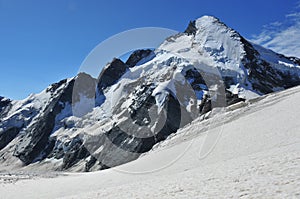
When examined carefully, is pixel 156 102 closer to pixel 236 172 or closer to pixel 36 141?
pixel 36 141

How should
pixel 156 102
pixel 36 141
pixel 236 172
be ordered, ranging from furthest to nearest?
pixel 36 141, pixel 156 102, pixel 236 172

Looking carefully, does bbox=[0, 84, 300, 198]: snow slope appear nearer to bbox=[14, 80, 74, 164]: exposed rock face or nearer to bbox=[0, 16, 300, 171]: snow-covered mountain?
bbox=[0, 16, 300, 171]: snow-covered mountain

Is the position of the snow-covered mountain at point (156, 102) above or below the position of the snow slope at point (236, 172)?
above

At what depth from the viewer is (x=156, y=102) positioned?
125 metres

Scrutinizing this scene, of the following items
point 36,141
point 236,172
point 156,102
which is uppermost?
point 36,141

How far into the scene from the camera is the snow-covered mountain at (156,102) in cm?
11450

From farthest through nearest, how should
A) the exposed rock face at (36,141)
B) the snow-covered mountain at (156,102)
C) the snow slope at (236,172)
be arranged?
the exposed rock face at (36,141) → the snow-covered mountain at (156,102) → the snow slope at (236,172)

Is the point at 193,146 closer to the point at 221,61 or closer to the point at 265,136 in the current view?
the point at 265,136

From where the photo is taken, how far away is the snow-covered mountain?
114 metres

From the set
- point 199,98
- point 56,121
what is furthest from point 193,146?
point 56,121

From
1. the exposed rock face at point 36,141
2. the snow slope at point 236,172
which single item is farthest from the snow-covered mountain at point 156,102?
the snow slope at point 236,172

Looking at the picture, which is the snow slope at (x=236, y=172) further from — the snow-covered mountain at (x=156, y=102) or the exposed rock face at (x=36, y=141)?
the exposed rock face at (x=36, y=141)

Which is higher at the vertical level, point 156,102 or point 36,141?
point 36,141

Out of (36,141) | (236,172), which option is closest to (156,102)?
(36,141)
